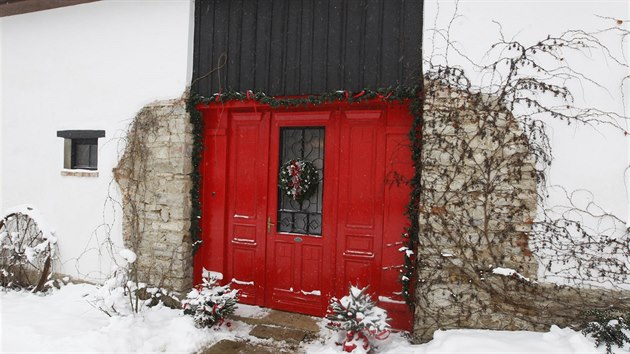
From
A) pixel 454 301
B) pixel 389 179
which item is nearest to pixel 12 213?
pixel 389 179

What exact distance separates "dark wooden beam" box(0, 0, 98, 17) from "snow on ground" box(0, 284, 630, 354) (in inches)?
151

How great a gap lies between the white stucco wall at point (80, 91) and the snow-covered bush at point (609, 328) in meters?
4.70

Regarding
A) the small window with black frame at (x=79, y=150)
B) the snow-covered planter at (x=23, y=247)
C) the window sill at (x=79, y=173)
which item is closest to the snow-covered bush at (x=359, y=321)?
the window sill at (x=79, y=173)

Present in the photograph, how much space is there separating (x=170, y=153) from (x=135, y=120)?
2.09 feet

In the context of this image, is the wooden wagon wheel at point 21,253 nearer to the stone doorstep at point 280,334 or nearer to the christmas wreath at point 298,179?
the stone doorstep at point 280,334

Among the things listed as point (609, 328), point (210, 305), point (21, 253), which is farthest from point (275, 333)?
point (21, 253)

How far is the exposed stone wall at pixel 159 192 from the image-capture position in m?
4.69

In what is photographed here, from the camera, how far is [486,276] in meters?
3.63

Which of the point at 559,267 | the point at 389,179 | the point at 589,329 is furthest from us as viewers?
the point at 389,179

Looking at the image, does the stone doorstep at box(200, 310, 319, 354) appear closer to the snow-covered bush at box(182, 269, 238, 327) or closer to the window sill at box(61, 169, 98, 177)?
the snow-covered bush at box(182, 269, 238, 327)

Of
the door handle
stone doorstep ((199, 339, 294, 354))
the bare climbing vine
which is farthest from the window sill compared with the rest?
the bare climbing vine

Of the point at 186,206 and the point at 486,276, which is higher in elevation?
the point at 186,206

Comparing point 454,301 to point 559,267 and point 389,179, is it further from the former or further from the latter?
point 389,179

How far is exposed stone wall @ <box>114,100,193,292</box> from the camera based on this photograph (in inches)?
185
